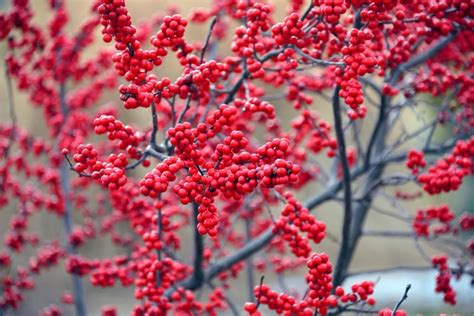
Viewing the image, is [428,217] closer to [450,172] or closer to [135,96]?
[450,172]

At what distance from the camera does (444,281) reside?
2.55 m

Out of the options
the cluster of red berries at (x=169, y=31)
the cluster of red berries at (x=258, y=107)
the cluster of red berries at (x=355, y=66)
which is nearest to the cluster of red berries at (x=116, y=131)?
the cluster of red berries at (x=169, y=31)

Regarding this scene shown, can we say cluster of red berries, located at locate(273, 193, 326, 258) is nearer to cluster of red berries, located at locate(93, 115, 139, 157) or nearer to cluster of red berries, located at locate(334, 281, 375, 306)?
cluster of red berries, located at locate(334, 281, 375, 306)

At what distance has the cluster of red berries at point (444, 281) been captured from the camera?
8.25 feet

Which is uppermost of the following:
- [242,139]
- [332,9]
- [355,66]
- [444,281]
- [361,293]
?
[332,9]

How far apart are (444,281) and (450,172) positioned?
0.56 metres

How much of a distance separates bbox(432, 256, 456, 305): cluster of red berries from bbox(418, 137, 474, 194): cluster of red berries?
443mm

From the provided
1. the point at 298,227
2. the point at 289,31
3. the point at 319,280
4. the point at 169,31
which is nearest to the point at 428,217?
the point at 298,227

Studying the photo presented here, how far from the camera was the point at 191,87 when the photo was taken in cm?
215

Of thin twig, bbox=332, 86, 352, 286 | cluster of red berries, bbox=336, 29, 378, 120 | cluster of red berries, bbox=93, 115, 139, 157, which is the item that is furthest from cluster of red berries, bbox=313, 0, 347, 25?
cluster of red berries, bbox=93, 115, 139, 157

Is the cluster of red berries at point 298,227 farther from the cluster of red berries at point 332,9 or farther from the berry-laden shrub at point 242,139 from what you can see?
the cluster of red berries at point 332,9

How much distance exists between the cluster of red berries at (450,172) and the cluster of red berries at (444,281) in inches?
17.4

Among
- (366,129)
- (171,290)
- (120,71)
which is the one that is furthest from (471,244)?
(366,129)

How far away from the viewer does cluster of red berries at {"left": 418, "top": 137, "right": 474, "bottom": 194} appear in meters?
2.36
